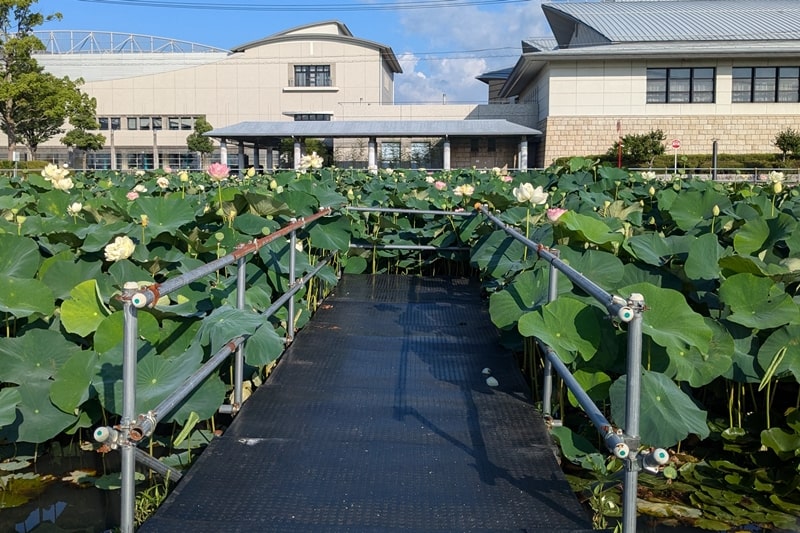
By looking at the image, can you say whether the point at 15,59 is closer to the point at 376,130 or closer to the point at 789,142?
the point at 376,130

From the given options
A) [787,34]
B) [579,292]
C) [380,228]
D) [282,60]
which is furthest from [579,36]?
[579,292]

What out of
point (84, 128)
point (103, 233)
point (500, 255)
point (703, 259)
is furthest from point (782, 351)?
point (84, 128)

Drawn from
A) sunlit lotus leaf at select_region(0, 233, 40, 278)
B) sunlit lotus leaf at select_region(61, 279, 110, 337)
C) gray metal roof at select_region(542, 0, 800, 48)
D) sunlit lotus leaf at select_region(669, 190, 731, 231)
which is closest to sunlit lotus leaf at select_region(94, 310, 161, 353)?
sunlit lotus leaf at select_region(61, 279, 110, 337)

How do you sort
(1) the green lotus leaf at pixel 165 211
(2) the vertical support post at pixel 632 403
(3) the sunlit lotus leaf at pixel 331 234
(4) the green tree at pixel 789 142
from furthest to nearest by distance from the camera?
(4) the green tree at pixel 789 142, (3) the sunlit lotus leaf at pixel 331 234, (1) the green lotus leaf at pixel 165 211, (2) the vertical support post at pixel 632 403

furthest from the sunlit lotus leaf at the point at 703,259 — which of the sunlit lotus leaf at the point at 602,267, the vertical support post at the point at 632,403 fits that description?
the vertical support post at the point at 632,403

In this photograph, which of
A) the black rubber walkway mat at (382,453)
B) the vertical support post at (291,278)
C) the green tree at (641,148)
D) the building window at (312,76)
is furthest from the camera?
the building window at (312,76)

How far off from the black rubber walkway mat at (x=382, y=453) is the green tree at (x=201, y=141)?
47343 millimetres

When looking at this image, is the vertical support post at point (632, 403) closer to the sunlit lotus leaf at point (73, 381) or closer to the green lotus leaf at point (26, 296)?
the sunlit lotus leaf at point (73, 381)

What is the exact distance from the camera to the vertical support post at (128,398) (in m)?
2.16

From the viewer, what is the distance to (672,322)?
3.17m

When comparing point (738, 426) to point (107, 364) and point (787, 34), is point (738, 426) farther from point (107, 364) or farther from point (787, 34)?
point (787, 34)

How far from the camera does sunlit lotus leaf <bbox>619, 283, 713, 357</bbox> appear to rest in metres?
A: 3.05

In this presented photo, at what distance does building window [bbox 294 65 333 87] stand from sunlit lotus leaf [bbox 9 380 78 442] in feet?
176

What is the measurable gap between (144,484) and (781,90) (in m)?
40.9
